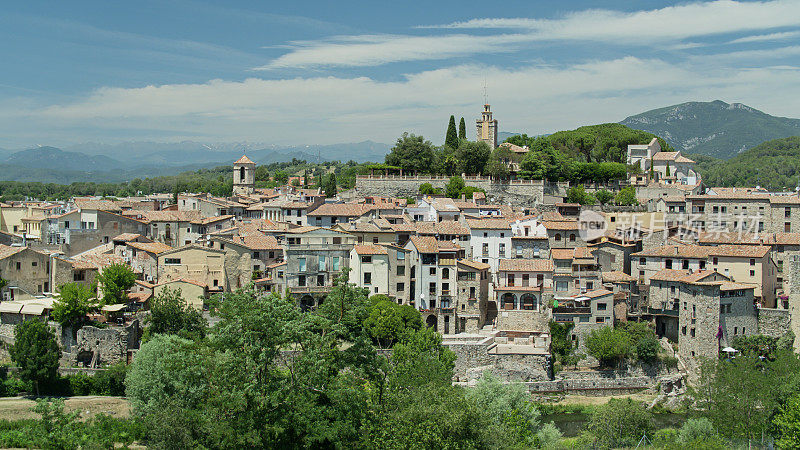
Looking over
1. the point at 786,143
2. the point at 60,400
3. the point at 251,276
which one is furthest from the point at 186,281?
the point at 786,143

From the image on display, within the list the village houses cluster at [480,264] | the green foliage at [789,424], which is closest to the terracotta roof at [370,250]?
the village houses cluster at [480,264]

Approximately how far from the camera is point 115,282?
4338cm

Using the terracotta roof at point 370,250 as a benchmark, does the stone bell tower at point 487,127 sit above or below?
above

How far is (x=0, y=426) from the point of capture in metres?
33.3

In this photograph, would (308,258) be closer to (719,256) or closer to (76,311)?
(76,311)

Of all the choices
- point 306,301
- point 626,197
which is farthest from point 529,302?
point 626,197

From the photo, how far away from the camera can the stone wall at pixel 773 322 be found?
140ft

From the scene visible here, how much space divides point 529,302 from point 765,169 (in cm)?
11752

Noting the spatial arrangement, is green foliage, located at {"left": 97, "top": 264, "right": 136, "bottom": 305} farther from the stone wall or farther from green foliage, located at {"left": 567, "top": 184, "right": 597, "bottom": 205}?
green foliage, located at {"left": 567, "top": 184, "right": 597, "bottom": 205}

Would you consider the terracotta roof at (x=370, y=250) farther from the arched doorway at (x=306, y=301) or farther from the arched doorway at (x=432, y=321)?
the arched doorway at (x=432, y=321)

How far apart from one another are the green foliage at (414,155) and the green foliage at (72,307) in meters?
34.3

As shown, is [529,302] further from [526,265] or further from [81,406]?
[81,406]

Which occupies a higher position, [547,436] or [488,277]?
[488,277]

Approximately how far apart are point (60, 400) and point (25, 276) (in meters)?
14.3
